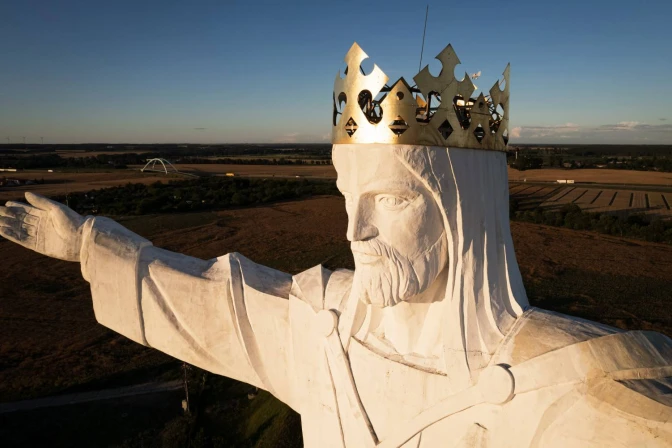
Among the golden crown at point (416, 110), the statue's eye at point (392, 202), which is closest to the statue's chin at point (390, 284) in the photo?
the statue's eye at point (392, 202)

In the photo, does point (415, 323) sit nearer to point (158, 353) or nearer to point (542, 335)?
point (542, 335)

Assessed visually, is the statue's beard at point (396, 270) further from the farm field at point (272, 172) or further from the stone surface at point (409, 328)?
the farm field at point (272, 172)

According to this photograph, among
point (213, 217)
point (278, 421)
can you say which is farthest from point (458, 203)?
point (213, 217)

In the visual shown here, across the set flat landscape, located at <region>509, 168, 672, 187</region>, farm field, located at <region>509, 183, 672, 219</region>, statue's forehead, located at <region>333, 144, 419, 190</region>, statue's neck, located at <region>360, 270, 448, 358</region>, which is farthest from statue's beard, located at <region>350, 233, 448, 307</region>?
flat landscape, located at <region>509, 168, 672, 187</region>

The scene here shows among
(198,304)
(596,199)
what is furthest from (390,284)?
(596,199)

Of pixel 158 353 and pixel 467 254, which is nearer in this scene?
pixel 467 254

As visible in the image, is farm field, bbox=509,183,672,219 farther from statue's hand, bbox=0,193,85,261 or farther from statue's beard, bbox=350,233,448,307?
statue's hand, bbox=0,193,85,261

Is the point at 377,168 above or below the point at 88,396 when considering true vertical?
above
